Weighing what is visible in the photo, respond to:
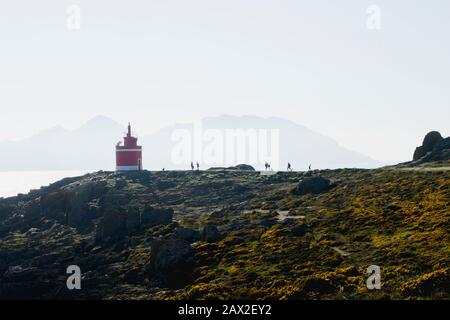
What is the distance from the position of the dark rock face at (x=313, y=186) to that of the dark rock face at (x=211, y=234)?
1929 centimetres

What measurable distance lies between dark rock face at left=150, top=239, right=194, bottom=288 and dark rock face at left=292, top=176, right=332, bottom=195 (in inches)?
957

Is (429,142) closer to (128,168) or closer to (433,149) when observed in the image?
(433,149)

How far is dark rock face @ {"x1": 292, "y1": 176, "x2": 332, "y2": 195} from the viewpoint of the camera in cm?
7181

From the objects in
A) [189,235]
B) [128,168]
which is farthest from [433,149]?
[128,168]

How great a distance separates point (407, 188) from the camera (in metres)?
62.2

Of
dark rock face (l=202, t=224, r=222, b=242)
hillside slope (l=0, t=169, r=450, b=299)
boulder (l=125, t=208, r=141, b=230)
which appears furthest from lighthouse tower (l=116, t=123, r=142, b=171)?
dark rock face (l=202, t=224, r=222, b=242)

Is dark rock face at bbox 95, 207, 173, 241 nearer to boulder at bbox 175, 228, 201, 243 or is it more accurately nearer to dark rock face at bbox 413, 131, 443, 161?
boulder at bbox 175, 228, 201, 243

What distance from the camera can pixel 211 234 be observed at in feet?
182

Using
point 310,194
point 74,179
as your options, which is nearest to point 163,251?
point 310,194

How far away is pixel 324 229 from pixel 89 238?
3066 centimetres

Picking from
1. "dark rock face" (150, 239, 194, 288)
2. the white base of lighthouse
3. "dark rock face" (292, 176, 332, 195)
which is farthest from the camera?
the white base of lighthouse

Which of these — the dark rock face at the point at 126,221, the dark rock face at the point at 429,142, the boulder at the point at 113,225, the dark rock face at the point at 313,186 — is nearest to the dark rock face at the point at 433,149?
the dark rock face at the point at 429,142

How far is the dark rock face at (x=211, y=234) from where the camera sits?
55156 millimetres
